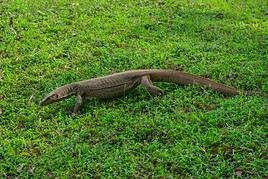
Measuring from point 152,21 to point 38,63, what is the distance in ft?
8.37

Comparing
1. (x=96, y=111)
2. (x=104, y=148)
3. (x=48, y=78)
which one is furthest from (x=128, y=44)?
(x=104, y=148)

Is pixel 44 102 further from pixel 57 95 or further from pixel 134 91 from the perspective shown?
pixel 134 91

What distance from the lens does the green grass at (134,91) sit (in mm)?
4984

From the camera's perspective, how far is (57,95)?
626cm

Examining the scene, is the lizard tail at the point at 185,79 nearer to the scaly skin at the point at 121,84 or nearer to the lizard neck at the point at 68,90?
the scaly skin at the point at 121,84

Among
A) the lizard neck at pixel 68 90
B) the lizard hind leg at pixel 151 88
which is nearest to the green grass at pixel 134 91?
the lizard hind leg at pixel 151 88

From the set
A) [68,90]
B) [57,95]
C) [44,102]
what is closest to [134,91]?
[68,90]

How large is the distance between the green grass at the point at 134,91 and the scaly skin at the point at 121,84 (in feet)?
0.38

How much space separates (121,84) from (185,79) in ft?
2.88

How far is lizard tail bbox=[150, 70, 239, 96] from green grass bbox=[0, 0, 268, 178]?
10 centimetres

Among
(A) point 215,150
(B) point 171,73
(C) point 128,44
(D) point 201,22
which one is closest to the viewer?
(A) point 215,150

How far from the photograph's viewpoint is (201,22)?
8.94 m

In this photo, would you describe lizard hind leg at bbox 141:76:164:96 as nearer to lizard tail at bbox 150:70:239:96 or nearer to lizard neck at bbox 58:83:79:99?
lizard tail at bbox 150:70:239:96

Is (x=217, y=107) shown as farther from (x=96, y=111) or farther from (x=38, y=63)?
(x=38, y=63)
